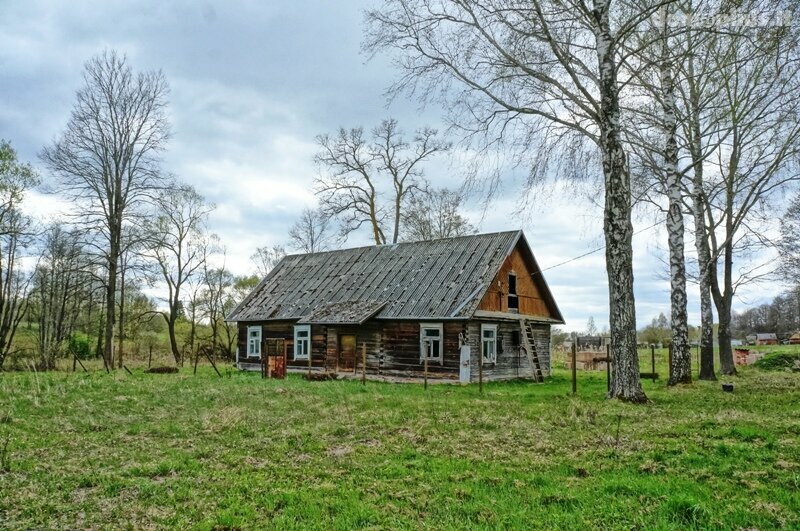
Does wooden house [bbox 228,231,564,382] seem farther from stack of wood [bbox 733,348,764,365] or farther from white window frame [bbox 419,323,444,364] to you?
stack of wood [bbox 733,348,764,365]

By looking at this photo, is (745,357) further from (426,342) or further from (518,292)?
(426,342)

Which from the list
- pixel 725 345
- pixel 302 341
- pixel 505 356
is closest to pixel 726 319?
pixel 725 345

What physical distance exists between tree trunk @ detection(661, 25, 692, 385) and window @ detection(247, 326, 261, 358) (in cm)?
1976

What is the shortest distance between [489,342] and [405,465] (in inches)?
645

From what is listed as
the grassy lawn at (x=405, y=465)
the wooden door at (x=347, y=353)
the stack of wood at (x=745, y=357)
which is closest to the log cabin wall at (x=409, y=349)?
the wooden door at (x=347, y=353)

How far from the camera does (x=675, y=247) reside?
56.5 ft

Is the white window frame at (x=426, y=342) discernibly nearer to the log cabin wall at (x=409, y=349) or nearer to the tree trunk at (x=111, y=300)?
the log cabin wall at (x=409, y=349)

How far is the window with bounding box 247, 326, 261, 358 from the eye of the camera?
28.9 metres

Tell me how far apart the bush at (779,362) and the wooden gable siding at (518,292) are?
9824 mm

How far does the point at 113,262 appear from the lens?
2700 cm

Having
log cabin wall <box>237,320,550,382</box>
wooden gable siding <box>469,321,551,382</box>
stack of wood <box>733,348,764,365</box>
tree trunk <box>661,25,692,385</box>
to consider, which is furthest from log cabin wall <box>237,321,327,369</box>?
stack of wood <box>733,348,764,365</box>

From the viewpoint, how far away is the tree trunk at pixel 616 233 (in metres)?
13.0

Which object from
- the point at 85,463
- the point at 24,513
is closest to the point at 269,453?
the point at 85,463

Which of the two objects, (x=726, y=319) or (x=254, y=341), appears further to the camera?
(x=254, y=341)
